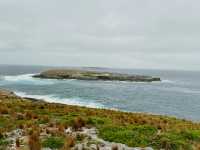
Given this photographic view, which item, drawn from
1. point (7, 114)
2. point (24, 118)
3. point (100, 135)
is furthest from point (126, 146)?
point (7, 114)

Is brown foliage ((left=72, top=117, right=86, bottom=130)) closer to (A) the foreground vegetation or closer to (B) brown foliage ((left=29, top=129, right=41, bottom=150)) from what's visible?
(A) the foreground vegetation

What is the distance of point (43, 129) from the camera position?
17.7 metres

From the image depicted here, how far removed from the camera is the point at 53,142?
603 inches

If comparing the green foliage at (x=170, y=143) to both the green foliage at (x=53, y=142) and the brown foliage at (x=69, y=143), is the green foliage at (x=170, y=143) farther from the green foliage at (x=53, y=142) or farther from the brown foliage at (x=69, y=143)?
the green foliage at (x=53, y=142)

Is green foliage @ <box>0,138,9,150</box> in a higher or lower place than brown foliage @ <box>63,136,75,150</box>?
lower

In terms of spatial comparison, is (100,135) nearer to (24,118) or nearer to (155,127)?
(155,127)

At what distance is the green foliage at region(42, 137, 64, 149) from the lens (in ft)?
49.1

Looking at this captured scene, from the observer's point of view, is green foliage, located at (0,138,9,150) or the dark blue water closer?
green foliage, located at (0,138,9,150)

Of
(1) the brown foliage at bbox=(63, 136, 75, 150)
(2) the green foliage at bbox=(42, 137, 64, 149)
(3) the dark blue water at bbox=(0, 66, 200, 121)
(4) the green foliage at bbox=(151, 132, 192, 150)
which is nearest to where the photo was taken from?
(1) the brown foliage at bbox=(63, 136, 75, 150)

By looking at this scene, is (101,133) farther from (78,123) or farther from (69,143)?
(69,143)

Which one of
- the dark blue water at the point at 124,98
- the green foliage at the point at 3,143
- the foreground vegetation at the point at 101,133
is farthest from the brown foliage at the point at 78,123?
the dark blue water at the point at 124,98

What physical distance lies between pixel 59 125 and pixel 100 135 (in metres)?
2.43

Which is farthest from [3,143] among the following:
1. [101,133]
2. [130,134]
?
[130,134]

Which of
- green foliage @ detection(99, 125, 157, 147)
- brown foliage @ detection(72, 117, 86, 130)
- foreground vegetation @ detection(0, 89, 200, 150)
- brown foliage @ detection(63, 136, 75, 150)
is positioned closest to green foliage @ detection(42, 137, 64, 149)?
foreground vegetation @ detection(0, 89, 200, 150)
